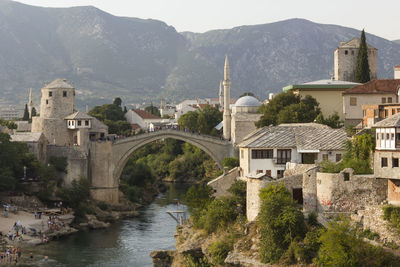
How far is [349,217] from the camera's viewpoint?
32281 mm

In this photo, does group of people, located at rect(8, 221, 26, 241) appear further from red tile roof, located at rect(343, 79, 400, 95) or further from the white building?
red tile roof, located at rect(343, 79, 400, 95)

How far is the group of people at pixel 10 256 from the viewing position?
43.8m

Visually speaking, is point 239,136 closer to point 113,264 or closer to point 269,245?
point 113,264

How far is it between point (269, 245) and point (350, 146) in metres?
9.08

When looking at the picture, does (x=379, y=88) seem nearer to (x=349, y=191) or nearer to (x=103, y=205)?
(x=349, y=191)

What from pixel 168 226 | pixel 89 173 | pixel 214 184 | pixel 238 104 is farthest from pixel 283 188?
pixel 238 104

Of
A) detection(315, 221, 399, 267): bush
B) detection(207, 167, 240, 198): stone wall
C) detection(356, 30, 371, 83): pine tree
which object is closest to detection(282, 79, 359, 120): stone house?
detection(356, 30, 371, 83): pine tree

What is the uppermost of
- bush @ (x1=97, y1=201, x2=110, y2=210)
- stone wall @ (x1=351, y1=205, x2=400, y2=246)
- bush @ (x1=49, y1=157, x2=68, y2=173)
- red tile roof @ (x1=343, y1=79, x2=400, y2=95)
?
red tile roof @ (x1=343, y1=79, x2=400, y2=95)

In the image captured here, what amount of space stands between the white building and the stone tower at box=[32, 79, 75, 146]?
25.8 metres

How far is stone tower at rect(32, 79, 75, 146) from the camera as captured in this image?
215 feet

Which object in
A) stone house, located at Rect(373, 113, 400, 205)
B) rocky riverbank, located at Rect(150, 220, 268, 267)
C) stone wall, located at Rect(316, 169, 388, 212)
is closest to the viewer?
stone house, located at Rect(373, 113, 400, 205)

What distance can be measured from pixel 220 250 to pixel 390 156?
10651mm

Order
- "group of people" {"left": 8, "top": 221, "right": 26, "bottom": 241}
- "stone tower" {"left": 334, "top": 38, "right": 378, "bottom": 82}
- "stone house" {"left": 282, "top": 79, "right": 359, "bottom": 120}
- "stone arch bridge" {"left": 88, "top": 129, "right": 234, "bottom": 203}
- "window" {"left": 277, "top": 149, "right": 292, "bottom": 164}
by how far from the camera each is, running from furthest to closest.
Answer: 1. "stone tower" {"left": 334, "top": 38, "right": 378, "bottom": 82}
2. "stone arch bridge" {"left": 88, "top": 129, "right": 234, "bottom": 203}
3. "stone house" {"left": 282, "top": 79, "right": 359, "bottom": 120}
4. "group of people" {"left": 8, "top": 221, "right": 26, "bottom": 241}
5. "window" {"left": 277, "top": 149, "right": 292, "bottom": 164}

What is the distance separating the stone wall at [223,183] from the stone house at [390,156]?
50.1ft
